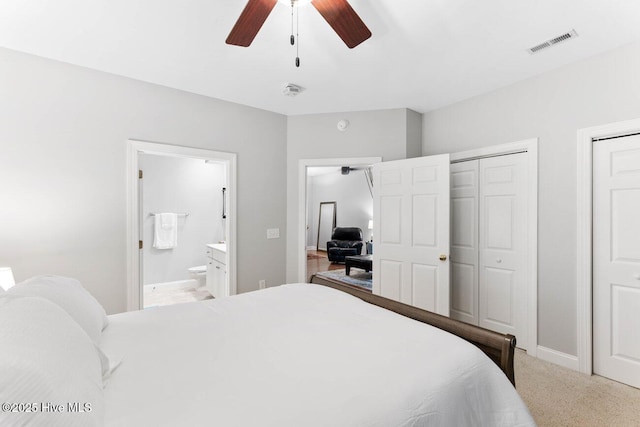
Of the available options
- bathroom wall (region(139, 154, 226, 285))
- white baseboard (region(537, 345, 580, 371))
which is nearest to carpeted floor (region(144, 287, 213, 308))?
bathroom wall (region(139, 154, 226, 285))

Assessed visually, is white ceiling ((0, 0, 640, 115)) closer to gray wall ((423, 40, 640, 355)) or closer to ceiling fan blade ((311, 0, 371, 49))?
gray wall ((423, 40, 640, 355))

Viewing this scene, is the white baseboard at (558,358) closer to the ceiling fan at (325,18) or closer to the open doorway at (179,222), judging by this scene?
the ceiling fan at (325,18)

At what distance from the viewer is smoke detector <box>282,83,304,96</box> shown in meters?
2.92

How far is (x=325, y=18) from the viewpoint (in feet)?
5.30

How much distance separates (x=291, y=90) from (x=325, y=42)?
0.84 meters

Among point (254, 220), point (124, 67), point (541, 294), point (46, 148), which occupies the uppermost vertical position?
point (124, 67)

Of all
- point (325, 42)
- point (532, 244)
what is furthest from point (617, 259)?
point (325, 42)

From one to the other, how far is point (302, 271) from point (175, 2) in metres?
2.87

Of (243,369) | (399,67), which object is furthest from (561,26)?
(243,369)

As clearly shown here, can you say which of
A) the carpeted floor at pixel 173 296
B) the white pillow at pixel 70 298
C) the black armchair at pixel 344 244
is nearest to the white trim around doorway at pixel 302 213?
the carpeted floor at pixel 173 296

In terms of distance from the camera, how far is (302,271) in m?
3.77

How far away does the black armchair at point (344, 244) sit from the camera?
7512 mm

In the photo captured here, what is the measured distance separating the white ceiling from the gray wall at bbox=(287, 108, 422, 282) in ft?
1.68

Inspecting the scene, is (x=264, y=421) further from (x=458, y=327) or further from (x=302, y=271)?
(x=302, y=271)
